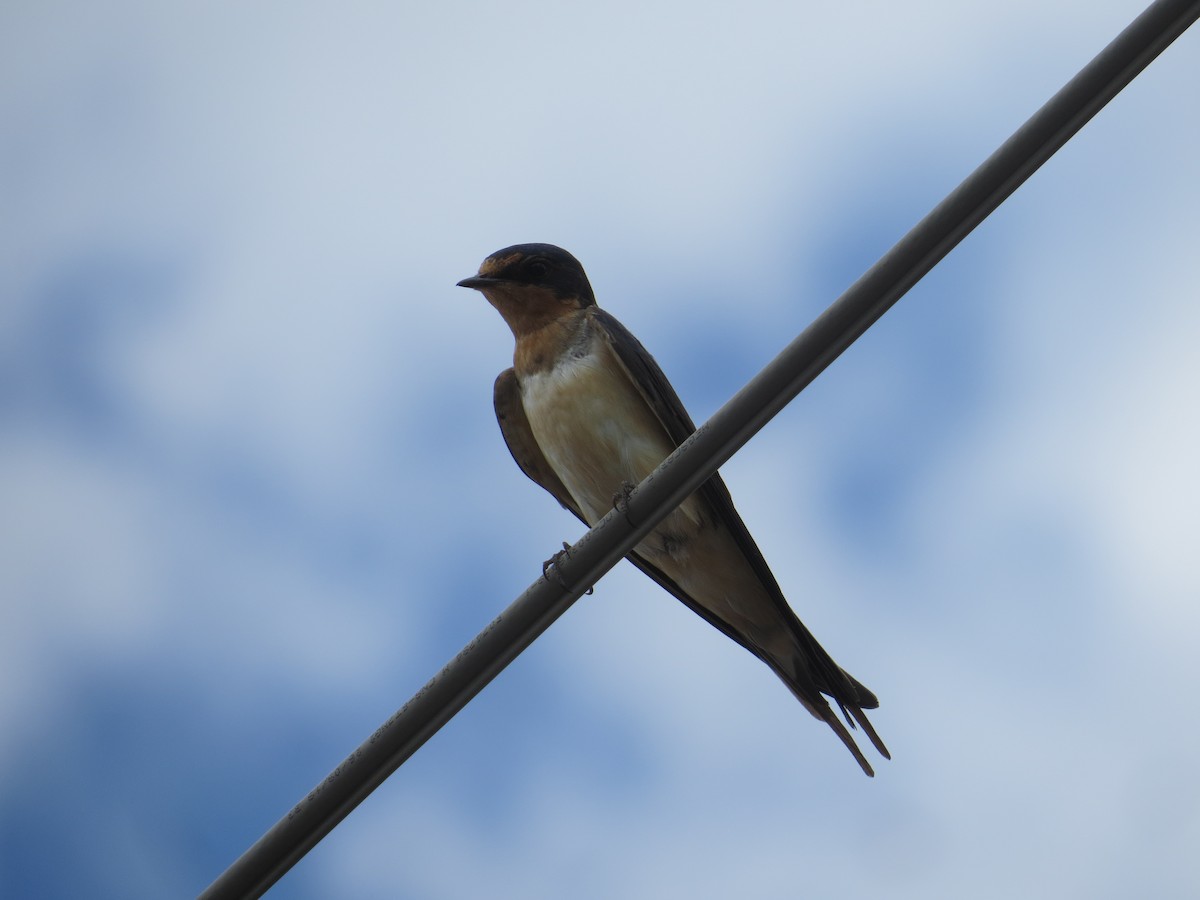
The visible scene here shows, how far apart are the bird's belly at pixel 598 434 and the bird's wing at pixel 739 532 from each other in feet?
0.20

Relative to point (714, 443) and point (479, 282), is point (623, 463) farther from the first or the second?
point (714, 443)

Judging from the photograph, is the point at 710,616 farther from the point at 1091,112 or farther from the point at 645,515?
the point at 1091,112

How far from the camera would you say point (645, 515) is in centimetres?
291

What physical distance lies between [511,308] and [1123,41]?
3625 millimetres

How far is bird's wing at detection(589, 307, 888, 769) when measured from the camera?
5.02 m

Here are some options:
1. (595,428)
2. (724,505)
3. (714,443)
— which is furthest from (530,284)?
(714,443)

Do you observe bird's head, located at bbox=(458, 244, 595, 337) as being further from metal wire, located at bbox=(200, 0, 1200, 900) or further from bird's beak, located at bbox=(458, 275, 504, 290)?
metal wire, located at bbox=(200, 0, 1200, 900)

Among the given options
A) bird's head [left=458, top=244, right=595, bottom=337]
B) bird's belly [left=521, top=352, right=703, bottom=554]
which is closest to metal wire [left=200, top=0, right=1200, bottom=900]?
bird's belly [left=521, top=352, right=703, bottom=554]

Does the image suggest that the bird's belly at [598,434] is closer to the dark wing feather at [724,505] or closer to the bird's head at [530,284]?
the dark wing feather at [724,505]

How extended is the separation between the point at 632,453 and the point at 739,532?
50cm

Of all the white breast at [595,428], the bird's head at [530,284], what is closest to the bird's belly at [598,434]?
the white breast at [595,428]

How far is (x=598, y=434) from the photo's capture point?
520 cm

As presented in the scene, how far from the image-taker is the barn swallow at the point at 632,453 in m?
5.18

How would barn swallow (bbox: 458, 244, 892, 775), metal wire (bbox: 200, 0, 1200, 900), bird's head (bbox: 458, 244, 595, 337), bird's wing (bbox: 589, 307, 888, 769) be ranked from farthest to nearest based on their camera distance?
bird's head (bbox: 458, 244, 595, 337) → barn swallow (bbox: 458, 244, 892, 775) → bird's wing (bbox: 589, 307, 888, 769) → metal wire (bbox: 200, 0, 1200, 900)
